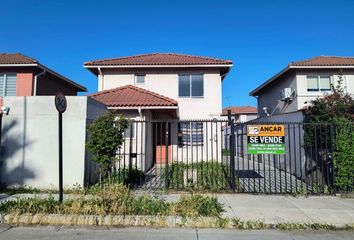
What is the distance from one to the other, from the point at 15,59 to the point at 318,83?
18.3m

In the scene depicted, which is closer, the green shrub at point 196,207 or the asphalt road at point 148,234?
the asphalt road at point 148,234

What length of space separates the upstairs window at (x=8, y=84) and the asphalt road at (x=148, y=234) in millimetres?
12840

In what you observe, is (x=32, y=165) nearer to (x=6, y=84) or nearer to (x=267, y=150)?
(x=267, y=150)

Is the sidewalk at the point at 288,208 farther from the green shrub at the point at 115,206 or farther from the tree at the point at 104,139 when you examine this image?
the tree at the point at 104,139

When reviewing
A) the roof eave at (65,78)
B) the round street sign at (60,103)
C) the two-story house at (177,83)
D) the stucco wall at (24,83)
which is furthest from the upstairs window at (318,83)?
the stucco wall at (24,83)

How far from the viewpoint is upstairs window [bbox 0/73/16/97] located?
16448 millimetres

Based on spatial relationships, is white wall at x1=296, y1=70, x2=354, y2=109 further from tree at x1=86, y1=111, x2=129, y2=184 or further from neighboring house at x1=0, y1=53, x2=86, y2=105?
neighboring house at x1=0, y1=53, x2=86, y2=105

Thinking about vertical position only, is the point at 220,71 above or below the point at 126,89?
above

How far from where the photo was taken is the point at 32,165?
9039 mm

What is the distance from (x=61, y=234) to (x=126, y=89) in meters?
10.4

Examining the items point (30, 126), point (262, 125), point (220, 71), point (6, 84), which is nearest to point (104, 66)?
point (6, 84)

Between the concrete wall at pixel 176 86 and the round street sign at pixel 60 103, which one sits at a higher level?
the concrete wall at pixel 176 86

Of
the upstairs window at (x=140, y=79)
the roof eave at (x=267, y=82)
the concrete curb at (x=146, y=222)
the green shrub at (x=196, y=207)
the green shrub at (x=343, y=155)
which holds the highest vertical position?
the roof eave at (x=267, y=82)

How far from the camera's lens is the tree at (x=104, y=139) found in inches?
327
